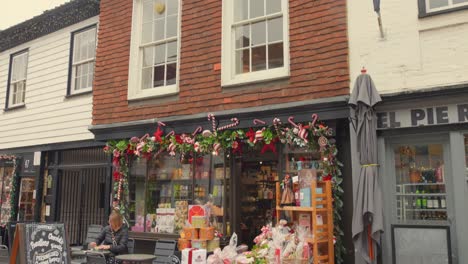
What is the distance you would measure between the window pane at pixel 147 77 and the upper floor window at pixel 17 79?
19.5ft

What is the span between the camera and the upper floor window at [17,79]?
45.9 ft

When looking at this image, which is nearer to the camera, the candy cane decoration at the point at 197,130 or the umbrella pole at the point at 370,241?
the umbrella pole at the point at 370,241

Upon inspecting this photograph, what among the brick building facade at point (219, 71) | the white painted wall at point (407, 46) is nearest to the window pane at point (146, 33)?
the brick building facade at point (219, 71)

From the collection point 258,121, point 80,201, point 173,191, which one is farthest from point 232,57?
point 80,201

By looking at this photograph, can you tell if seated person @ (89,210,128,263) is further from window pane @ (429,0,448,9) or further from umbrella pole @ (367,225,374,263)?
window pane @ (429,0,448,9)

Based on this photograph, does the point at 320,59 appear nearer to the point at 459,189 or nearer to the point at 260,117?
the point at 260,117

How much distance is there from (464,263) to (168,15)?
24.0 feet

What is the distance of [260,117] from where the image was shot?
25.8ft

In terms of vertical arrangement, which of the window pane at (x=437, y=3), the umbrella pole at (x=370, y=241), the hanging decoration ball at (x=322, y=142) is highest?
the window pane at (x=437, y=3)

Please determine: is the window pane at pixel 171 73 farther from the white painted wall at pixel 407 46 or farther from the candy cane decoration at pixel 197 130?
the white painted wall at pixel 407 46

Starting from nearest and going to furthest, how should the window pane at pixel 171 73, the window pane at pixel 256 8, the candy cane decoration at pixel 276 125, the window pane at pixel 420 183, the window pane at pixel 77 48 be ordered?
the window pane at pixel 420 183
the candy cane decoration at pixel 276 125
the window pane at pixel 256 8
the window pane at pixel 171 73
the window pane at pixel 77 48

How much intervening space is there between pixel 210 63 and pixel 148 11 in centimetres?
250

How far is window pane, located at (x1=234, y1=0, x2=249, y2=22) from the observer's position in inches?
342

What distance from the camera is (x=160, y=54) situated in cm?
979
